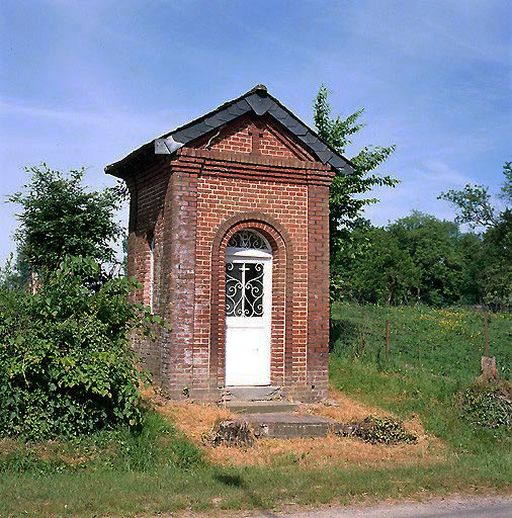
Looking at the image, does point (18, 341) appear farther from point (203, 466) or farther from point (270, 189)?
point (270, 189)

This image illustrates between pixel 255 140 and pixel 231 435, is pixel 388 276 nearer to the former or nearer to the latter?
pixel 255 140

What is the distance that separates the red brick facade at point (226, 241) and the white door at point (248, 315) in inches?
6.8

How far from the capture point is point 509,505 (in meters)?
7.82

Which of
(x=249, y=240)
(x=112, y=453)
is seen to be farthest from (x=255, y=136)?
(x=112, y=453)

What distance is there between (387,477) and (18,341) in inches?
197

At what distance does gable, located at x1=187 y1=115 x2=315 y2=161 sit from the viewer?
12716mm

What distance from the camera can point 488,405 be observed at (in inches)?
469

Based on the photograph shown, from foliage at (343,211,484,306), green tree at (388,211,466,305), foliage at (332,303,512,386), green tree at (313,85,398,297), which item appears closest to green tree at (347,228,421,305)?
foliage at (343,211,484,306)

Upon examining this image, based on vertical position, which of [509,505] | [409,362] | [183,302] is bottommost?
[509,505]

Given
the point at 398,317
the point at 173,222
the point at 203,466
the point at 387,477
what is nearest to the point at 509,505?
the point at 387,477

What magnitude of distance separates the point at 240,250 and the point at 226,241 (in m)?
0.50

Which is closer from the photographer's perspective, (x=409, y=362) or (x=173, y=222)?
(x=173, y=222)

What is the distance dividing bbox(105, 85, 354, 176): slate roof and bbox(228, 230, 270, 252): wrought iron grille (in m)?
1.94

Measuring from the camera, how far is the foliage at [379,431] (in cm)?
1084
